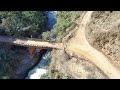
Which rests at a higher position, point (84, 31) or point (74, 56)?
point (84, 31)

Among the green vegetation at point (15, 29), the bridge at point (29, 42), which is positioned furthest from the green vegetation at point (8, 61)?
the bridge at point (29, 42)

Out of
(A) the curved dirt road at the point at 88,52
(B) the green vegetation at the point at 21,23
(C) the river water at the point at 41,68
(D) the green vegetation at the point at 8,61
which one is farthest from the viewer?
(B) the green vegetation at the point at 21,23

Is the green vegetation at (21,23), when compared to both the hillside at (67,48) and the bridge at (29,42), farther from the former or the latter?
the bridge at (29,42)

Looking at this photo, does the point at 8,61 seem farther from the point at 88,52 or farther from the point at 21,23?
the point at 88,52

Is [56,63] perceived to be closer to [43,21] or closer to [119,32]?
[119,32]

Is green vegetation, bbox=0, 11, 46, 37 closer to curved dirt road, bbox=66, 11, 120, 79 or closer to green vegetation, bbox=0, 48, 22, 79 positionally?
green vegetation, bbox=0, 48, 22, 79
